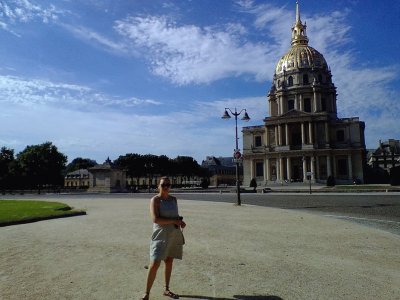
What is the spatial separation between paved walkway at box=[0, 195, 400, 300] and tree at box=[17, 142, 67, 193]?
91.1m

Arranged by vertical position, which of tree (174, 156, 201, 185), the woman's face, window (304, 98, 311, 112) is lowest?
the woman's face

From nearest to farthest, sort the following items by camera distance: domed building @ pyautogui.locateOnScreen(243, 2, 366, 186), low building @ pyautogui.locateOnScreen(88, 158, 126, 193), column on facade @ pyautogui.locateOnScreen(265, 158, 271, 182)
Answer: low building @ pyautogui.locateOnScreen(88, 158, 126, 193), domed building @ pyautogui.locateOnScreen(243, 2, 366, 186), column on facade @ pyautogui.locateOnScreen(265, 158, 271, 182)

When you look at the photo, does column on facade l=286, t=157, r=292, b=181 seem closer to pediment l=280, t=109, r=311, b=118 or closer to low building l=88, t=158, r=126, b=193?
pediment l=280, t=109, r=311, b=118

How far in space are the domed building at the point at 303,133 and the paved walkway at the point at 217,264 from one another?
2869 inches

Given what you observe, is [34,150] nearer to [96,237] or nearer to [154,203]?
[96,237]

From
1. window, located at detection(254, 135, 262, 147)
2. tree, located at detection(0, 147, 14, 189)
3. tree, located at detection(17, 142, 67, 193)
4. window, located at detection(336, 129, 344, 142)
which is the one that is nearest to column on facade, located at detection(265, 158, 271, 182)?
window, located at detection(254, 135, 262, 147)

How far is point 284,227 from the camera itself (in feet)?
47.1

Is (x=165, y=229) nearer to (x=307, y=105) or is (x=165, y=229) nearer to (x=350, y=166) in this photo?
(x=350, y=166)

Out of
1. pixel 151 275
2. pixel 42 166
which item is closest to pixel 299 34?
pixel 42 166

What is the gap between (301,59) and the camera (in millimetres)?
98312

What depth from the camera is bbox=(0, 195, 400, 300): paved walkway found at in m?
6.19

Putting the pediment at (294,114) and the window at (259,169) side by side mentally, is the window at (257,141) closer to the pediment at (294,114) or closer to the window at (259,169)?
the window at (259,169)

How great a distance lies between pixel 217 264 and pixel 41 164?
100 m

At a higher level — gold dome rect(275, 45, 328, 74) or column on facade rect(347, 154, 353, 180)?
gold dome rect(275, 45, 328, 74)
